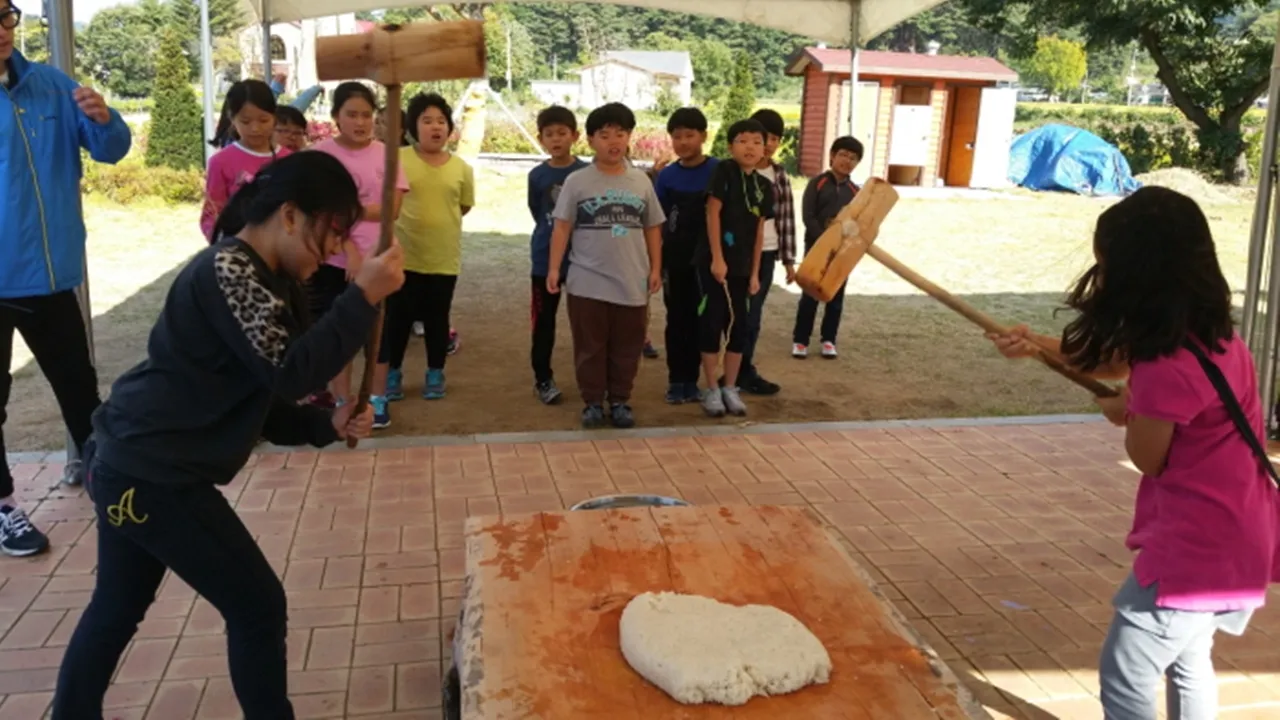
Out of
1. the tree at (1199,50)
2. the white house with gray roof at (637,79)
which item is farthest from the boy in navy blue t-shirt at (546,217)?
the white house with gray roof at (637,79)

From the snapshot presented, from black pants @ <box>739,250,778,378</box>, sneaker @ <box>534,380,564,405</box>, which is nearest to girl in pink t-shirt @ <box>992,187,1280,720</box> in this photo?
black pants @ <box>739,250,778,378</box>

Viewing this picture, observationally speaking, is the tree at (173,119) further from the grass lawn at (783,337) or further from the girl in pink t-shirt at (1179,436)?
the girl in pink t-shirt at (1179,436)

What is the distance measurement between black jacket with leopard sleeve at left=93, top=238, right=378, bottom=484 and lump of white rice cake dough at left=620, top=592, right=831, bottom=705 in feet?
2.72

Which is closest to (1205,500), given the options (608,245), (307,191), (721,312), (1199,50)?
(307,191)

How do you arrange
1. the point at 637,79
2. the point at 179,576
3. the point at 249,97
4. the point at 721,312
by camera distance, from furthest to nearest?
the point at 637,79 < the point at 721,312 < the point at 249,97 < the point at 179,576

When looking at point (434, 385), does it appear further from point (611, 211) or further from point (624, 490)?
point (624, 490)

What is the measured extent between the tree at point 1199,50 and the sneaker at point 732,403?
67.6 ft

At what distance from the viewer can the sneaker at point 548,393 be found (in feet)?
19.6

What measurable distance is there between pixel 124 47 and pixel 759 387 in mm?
73252

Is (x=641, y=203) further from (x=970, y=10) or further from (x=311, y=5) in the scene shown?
Answer: (x=970, y=10)

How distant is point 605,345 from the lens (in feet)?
17.8

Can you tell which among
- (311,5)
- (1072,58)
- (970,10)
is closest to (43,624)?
(311,5)

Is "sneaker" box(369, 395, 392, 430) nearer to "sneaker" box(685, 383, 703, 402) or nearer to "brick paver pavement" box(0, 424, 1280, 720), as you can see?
"brick paver pavement" box(0, 424, 1280, 720)

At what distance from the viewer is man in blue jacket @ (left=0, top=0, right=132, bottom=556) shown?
11.8 feet
